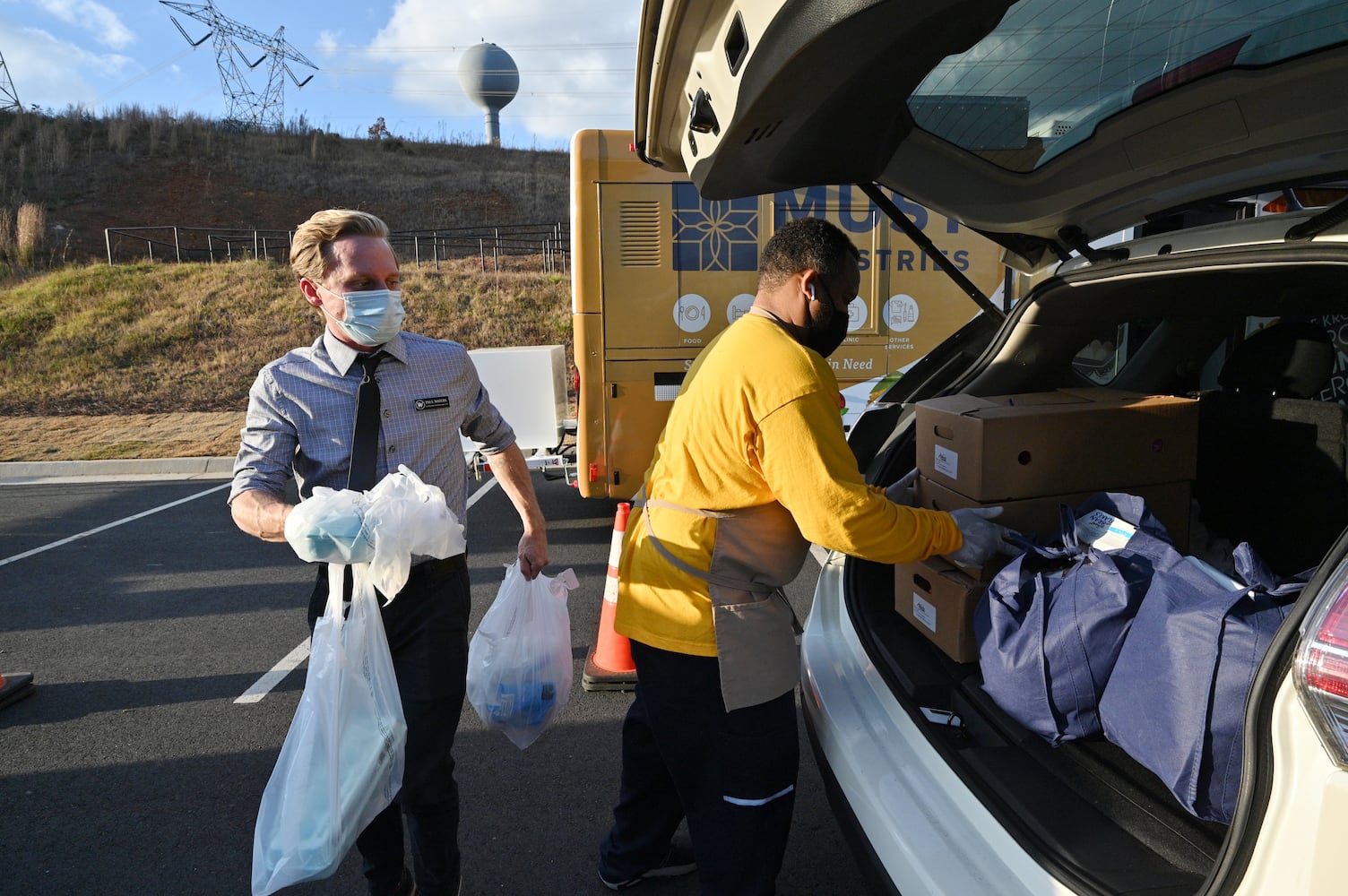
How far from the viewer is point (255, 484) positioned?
192 centimetres

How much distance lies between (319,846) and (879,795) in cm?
121

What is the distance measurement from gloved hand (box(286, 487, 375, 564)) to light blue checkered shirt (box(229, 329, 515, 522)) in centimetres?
26

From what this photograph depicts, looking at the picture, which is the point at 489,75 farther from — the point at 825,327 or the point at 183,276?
the point at 825,327

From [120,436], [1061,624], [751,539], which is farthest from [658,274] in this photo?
[120,436]

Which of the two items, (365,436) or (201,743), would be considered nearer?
(365,436)

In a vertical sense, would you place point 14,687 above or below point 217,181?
below

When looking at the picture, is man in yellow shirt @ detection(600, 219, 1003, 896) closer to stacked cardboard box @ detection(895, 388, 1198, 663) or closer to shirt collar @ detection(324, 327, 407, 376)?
stacked cardboard box @ detection(895, 388, 1198, 663)

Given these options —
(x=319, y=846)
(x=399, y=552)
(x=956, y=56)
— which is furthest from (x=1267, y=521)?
(x=319, y=846)

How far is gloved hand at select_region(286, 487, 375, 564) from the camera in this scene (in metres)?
1.69

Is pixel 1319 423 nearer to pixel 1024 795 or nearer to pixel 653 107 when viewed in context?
pixel 1024 795

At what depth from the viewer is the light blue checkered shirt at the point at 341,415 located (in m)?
1.97

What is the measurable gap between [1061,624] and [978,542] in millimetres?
314

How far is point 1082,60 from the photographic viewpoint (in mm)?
1886

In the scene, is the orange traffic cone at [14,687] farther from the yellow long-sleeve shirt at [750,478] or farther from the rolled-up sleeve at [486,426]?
the yellow long-sleeve shirt at [750,478]
